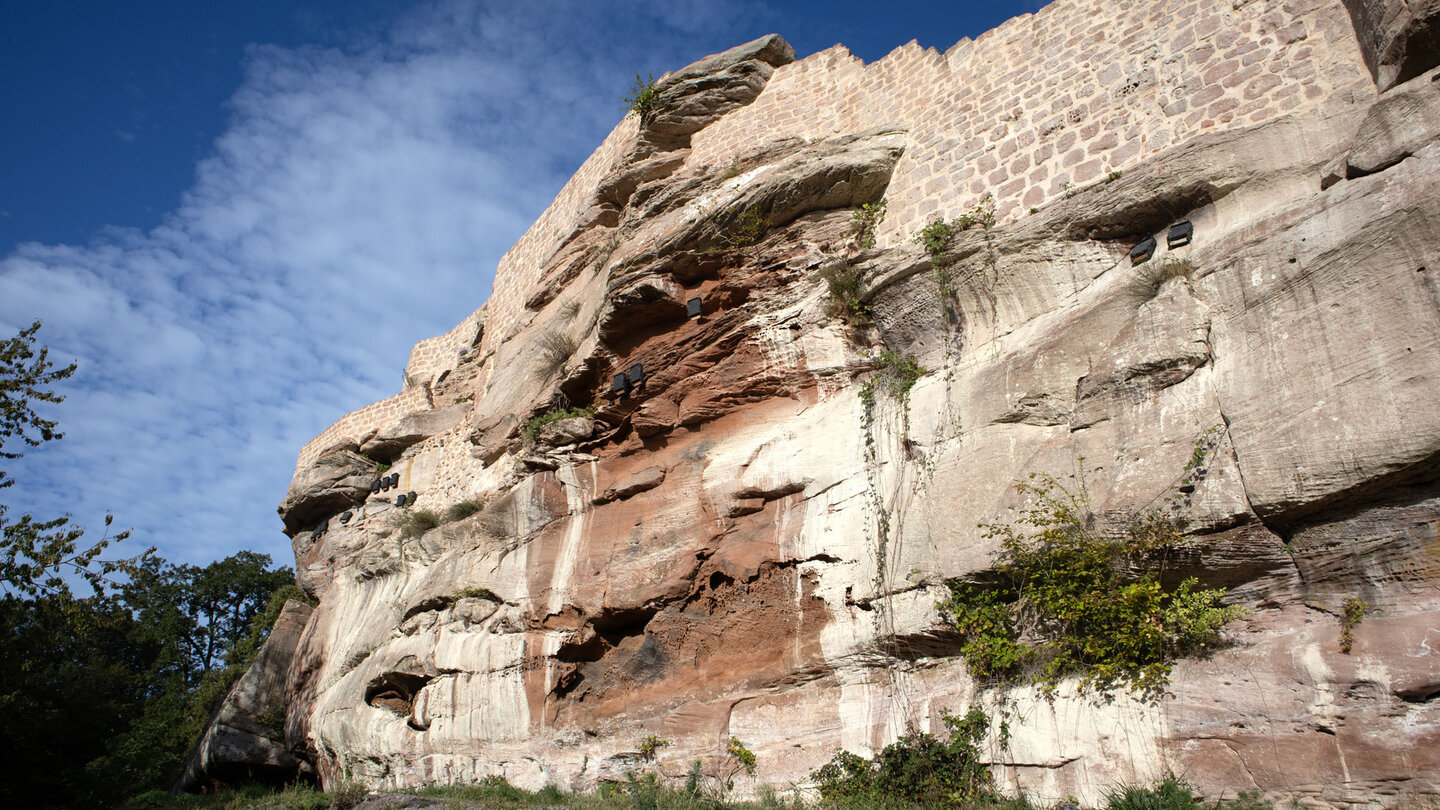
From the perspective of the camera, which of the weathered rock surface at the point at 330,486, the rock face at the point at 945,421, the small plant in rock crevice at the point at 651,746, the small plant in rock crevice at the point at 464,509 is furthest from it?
the weathered rock surface at the point at 330,486

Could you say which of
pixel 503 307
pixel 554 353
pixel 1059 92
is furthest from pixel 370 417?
pixel 1059 92

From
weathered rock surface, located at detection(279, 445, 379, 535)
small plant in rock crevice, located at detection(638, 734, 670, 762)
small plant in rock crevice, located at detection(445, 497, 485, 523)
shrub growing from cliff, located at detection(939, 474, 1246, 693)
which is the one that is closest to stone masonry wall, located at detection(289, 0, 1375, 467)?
shrub growing from cliff, located at detection(939, 474, 1246, 693)

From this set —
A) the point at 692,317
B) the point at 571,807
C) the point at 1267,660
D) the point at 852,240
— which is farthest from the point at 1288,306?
the point at 571,807

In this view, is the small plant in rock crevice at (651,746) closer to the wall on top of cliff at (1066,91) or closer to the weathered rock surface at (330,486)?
the wall on top of cliff at (1066,91)

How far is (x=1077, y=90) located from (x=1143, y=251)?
236 centimetres

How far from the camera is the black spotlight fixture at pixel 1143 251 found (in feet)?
23.1

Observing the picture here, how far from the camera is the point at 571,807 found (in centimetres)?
762

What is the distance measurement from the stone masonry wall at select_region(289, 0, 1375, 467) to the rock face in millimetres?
33

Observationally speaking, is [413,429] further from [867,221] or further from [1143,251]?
[1143,251]

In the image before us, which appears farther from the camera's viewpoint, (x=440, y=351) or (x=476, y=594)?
(x=440, y=351)

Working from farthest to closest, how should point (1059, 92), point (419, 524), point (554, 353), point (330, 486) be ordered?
1. point (330, 486)
2. point (419, 524)
3. point (554, 353)
4. point (1059, 92)

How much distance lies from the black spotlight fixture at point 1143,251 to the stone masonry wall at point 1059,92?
108 cm

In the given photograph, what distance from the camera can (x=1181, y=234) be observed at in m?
6.89

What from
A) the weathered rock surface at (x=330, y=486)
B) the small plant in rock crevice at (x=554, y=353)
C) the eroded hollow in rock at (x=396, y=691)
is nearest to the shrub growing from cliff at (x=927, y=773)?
the eroded hollow in rock at (x=396, y=691)
